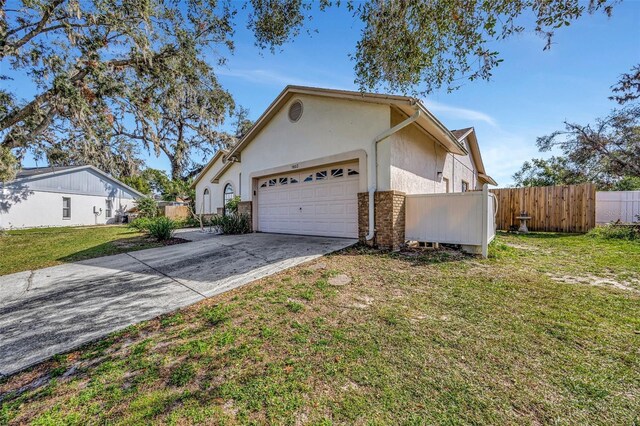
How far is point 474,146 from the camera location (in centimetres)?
1538

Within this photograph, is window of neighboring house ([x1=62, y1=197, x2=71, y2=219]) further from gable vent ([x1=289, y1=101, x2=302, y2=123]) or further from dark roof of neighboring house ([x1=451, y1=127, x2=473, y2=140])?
dark roof of neighboring house ([x1=451, y1=127, x2=473, y2=140])

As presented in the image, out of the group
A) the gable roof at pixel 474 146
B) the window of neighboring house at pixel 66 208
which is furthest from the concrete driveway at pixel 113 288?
the window of neighboring house at pixel 66 208

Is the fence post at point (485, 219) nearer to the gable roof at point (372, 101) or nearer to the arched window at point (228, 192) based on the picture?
the gable roof at point (372, 101)

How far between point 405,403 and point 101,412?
2.44m

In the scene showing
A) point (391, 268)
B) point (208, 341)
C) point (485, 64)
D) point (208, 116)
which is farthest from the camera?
point (208, 116)

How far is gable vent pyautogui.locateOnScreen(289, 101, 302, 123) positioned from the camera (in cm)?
948

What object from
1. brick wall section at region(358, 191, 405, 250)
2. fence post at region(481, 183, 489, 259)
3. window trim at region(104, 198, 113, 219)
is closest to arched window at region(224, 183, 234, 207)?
brick wall section at region(358, 191, 405, 250)

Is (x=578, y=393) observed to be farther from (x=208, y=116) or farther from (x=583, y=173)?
(x=583, y=173)

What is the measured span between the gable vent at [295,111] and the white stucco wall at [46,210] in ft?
70.8

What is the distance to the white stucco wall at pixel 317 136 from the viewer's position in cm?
743

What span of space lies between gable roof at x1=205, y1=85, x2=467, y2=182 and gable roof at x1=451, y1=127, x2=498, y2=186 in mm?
3197

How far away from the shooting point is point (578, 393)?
2.24 meters

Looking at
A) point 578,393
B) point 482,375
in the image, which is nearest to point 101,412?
point 482,375

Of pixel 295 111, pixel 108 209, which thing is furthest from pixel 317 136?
pixel 108 209
